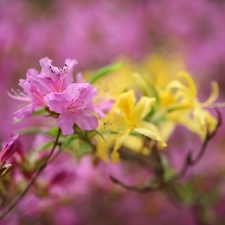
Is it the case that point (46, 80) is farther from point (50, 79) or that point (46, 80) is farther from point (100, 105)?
point (100, 105)

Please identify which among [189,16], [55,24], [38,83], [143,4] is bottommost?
[189,16]

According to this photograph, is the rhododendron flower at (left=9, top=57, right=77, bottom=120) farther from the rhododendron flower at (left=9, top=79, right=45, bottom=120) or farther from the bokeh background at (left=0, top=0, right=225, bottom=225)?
the bokeh background at (left=0, top=0, right=225, bottom=225)

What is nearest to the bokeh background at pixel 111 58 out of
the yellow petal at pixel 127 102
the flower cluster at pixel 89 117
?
the flower cluster at pixel 89 117

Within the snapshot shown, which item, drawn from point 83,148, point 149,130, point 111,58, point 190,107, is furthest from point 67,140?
point 111,58

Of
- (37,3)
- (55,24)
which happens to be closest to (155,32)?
(55,24)

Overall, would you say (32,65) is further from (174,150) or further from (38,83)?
(38,83)
